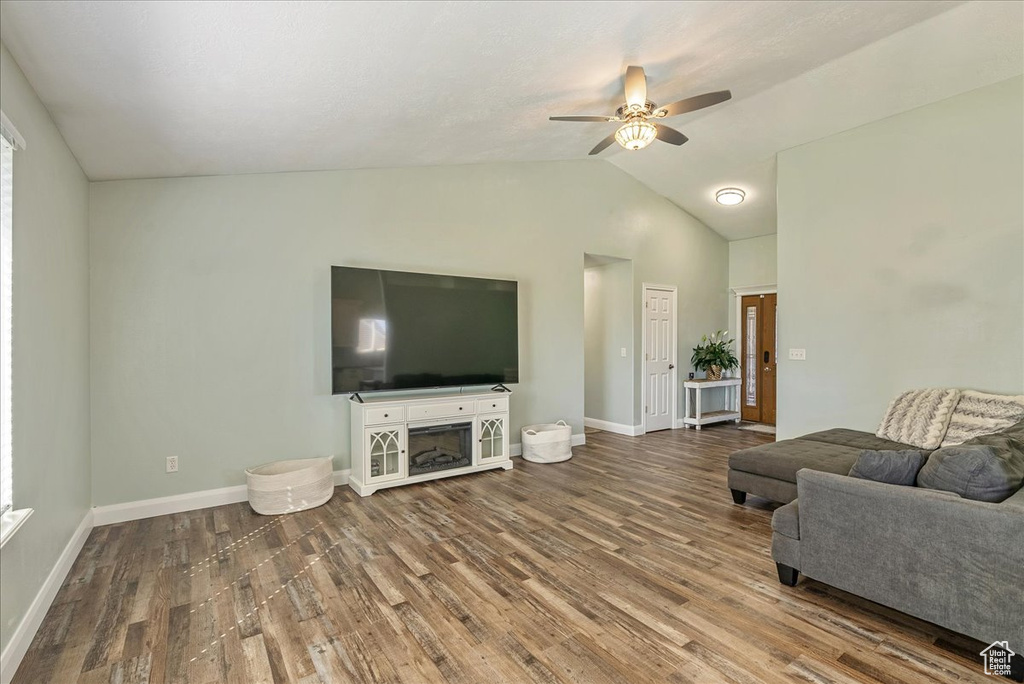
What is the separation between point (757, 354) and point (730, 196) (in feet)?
8.44

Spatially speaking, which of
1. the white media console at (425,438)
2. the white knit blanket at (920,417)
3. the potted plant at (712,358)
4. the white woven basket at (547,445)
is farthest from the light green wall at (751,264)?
the white media console at (425,438)

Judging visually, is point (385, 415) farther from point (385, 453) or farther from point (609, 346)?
point (609, 346)

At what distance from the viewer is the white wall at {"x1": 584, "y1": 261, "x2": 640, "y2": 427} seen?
252 inches

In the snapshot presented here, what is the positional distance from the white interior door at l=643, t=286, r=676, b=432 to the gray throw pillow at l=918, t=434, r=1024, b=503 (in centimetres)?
438

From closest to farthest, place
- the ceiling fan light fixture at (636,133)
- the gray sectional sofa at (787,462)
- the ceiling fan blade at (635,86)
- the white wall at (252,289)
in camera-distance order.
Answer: the ceiling fan blade at (635,86), the ceiling fan light fixture at (636,133), the gray sectional sofa at (787,462), the white wall at (252,289)

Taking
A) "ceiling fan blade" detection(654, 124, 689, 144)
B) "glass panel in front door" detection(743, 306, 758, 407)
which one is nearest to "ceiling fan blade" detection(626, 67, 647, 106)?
"ceiling fan blade" detection(654, 124, 689, 144)

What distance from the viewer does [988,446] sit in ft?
6.79

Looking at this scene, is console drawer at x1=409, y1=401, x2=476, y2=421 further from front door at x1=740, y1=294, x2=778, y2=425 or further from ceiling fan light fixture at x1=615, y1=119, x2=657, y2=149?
front door at x1=740, y1=294, x2=778, y2=425

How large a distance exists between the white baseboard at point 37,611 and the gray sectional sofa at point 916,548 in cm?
332

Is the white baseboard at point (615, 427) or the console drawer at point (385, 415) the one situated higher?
the console drawer at point (385, 415)

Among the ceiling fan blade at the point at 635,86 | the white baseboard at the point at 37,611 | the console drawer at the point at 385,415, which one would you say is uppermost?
the ceiling fan blade at the point at 635,86

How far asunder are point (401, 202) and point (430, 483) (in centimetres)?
256

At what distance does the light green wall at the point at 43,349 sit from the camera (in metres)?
2.03

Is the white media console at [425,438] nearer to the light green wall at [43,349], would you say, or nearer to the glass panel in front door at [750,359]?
the light green wall at [43,349]
